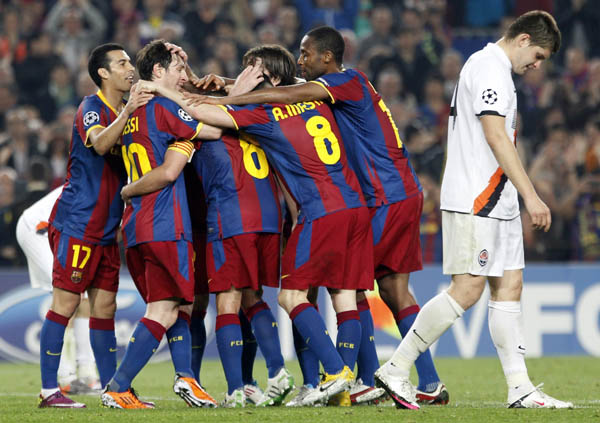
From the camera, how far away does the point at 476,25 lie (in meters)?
16.1

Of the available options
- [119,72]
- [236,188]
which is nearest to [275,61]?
[236,188]

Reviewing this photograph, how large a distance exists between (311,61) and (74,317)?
3181 mm

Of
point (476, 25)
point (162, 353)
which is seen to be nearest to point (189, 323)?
point (162, 353)

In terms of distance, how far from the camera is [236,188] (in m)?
6.25

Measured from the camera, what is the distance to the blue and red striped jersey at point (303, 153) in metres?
6.09

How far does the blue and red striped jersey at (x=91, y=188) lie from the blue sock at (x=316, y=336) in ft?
4.73

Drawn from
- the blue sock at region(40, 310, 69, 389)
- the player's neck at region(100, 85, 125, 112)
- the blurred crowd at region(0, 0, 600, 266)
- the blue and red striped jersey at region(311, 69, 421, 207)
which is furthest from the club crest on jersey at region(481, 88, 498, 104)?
the blurred crowd at region(0, 0, 600, 266)

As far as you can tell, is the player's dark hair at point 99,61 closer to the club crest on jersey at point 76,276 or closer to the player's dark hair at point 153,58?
the player's dark hair at point 153,58

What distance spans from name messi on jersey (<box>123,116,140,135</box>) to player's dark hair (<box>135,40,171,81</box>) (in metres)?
0.33

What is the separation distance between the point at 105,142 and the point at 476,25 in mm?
10990

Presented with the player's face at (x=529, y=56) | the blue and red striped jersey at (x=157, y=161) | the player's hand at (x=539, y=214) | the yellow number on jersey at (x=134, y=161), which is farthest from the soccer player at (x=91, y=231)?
the player's hand at (x=539, y=214)

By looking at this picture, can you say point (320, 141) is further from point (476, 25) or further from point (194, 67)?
point (476, 25)

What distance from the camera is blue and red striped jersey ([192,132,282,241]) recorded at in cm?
620

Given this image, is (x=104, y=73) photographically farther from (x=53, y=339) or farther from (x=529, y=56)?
(x=529, y=56)
